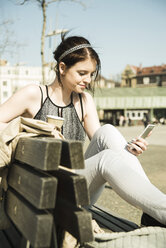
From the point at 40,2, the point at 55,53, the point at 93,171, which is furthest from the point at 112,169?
the point at 40,2

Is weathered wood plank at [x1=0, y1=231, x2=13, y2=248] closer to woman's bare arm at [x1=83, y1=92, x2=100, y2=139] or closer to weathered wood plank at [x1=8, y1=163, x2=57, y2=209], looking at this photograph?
weathered wood plank at [x1=8, y1=163, x2=57, y2=209]

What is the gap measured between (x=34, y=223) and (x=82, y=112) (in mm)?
1748

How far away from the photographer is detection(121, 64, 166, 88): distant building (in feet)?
239

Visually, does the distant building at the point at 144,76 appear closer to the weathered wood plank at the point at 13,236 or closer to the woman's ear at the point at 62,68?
the woman's ear at the point at 62,68

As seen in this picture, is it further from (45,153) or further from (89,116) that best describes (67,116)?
(45,153)

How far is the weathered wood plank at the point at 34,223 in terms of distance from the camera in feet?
3.19

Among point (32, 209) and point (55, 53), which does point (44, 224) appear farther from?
point (55, 53)

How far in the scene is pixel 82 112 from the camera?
268 cm

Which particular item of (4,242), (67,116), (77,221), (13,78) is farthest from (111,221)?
(13,78)

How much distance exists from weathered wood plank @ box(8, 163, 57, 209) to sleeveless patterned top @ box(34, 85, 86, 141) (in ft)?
4.06

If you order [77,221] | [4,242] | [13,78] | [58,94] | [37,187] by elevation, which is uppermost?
[13,78]

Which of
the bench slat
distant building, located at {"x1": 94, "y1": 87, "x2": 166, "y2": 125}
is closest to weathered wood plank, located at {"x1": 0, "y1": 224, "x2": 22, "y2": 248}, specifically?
the bench slat

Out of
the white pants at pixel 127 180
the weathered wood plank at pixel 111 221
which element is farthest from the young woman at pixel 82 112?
the weathered wood plank at pixel 111 221

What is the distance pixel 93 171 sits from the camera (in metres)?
1.67
